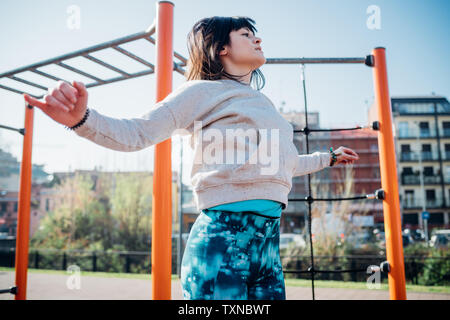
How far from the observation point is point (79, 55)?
91.0 inches

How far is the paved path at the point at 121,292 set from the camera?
5496mm

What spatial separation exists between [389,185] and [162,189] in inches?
58.0

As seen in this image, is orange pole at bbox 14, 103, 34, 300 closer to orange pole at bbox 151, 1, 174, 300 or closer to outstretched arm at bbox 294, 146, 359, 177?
orange pole at bbox 151, 1, 174, 300

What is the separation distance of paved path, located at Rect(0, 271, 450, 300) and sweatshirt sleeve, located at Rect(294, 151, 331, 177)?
14.0 ft

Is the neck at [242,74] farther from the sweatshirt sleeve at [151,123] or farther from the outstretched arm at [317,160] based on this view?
the outstretched arm at [317,160]

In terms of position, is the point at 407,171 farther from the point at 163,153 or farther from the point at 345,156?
the point at 163,153

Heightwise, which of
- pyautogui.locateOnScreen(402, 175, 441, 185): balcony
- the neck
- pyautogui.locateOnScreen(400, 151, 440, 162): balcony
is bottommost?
the neck

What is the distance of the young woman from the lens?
91cm

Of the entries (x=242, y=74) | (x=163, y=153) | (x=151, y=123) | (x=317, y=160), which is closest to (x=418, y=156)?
(x=317, y=160)

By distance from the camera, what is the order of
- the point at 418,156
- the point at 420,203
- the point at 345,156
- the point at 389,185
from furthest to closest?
the point at 418,156 → the point at 420,203 → the point at 389,185 → the point at 345,156

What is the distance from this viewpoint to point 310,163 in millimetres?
1368

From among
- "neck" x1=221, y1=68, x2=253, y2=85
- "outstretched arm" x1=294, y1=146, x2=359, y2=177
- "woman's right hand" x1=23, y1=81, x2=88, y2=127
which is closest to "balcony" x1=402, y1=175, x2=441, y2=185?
"outstretched arm" x1=294, y1=146, x2=359, y2=177

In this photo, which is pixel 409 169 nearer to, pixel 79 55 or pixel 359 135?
pixel 359 135

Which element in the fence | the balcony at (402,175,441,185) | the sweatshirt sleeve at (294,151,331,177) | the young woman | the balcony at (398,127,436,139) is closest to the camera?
the young woman
